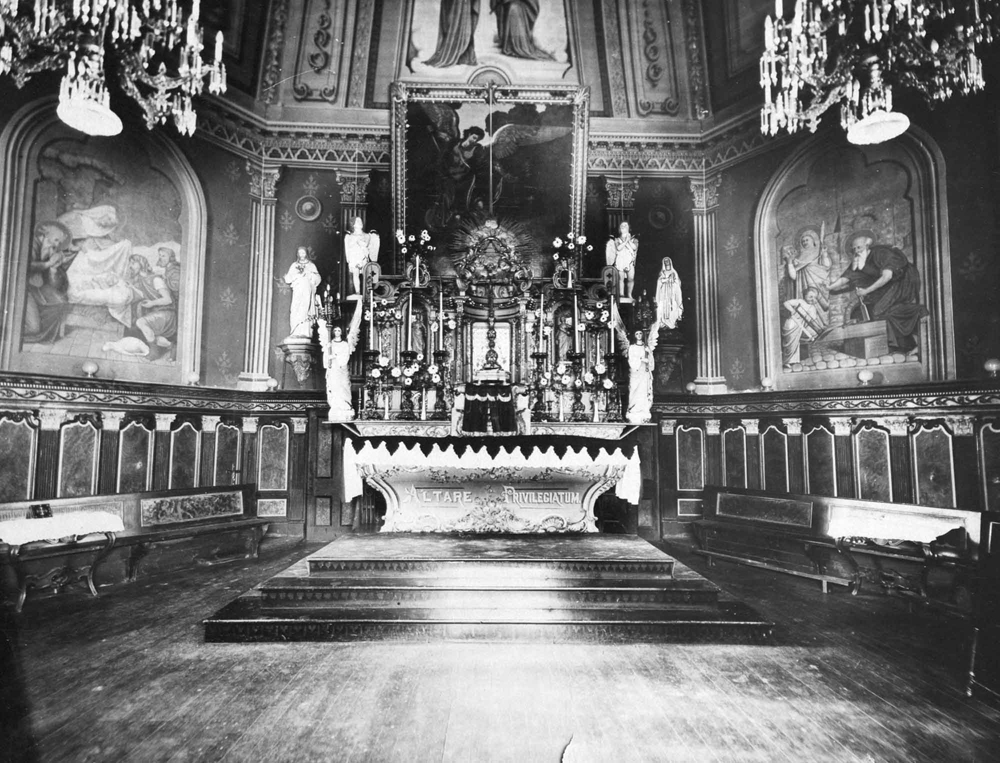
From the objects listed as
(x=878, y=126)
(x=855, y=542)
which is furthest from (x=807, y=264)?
(x=855, y=542)

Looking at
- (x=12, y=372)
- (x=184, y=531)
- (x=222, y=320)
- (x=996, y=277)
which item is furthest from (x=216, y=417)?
(x=996, y=277)

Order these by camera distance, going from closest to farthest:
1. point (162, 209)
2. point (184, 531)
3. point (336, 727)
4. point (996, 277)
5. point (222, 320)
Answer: point (336, 727) → point (996, 277) → point (184, 531) → point (162, 209) → point (222, 320)

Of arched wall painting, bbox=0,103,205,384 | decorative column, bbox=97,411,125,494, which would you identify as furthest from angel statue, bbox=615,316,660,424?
decorative column, bbox=97,411,125,494

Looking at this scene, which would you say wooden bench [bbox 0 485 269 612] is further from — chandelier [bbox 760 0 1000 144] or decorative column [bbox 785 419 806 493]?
chandelier [bbox 760 0 1000 144]

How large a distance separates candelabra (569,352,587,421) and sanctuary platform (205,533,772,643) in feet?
9.50

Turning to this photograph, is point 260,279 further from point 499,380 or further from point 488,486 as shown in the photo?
point 488,486

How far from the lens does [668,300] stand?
363 inches

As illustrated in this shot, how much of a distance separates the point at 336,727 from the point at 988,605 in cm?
414

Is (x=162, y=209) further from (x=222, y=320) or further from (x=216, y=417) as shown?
(x=216, y=417)

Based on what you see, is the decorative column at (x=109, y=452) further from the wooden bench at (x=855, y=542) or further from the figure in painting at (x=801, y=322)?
the figure in painting at (x=801, y=322)

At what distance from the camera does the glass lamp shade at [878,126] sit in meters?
5.72

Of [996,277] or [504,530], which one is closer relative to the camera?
[996,277]

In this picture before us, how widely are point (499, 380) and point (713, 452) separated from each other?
3441 mm

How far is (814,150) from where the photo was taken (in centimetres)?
837
